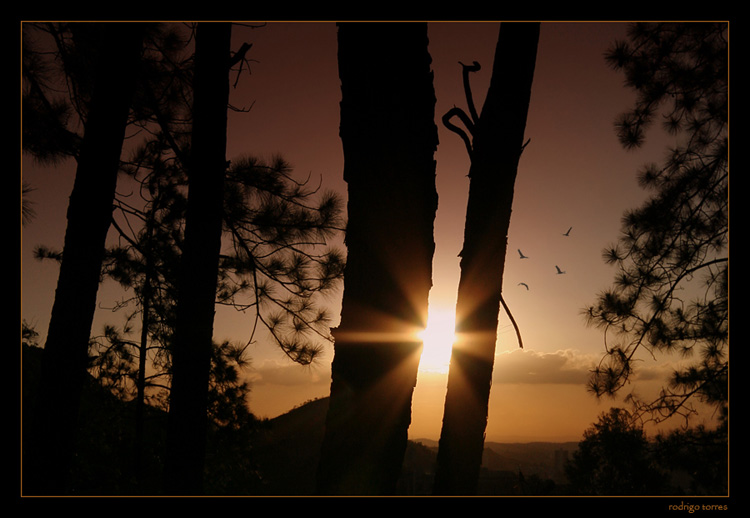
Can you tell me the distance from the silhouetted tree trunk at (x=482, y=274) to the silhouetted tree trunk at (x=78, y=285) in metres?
2.48

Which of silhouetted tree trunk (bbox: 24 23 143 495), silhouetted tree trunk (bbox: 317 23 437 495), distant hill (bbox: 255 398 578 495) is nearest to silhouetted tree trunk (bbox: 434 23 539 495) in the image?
silhouetted tree trunk (bbox: 317 23 437 495)

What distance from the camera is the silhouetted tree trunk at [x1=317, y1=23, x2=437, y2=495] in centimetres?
183

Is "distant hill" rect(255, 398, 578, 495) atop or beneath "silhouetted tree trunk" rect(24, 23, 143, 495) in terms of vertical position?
beneath

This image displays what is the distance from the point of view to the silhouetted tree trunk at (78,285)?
3084mm

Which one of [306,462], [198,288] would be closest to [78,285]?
[198,288]

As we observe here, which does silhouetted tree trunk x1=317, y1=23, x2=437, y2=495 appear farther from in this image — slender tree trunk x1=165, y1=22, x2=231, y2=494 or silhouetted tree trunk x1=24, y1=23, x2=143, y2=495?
silhouetted tree trunk x1=24, y1=23, x2=143, y2=495

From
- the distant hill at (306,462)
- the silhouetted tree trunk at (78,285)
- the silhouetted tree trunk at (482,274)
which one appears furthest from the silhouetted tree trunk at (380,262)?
the distant hill at (306,462)

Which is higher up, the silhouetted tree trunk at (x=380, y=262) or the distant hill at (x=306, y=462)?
the silhouetted tree trunk at (x=380, y=262)

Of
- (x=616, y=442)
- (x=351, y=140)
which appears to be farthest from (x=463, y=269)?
(x=616, y=442)

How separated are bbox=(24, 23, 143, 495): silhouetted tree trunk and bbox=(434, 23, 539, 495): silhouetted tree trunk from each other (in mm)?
2479

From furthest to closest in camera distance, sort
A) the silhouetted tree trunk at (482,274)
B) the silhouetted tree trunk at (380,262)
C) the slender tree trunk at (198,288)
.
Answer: the slender tree trunk at (198,288)
the silhouetted tree trunk at (482,274)
the silhouetted tree trunk at (380,262)

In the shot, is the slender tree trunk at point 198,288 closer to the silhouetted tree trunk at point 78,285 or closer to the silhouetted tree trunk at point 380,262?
the silhouetted tree trunk at point 78,285

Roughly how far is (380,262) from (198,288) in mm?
1759
